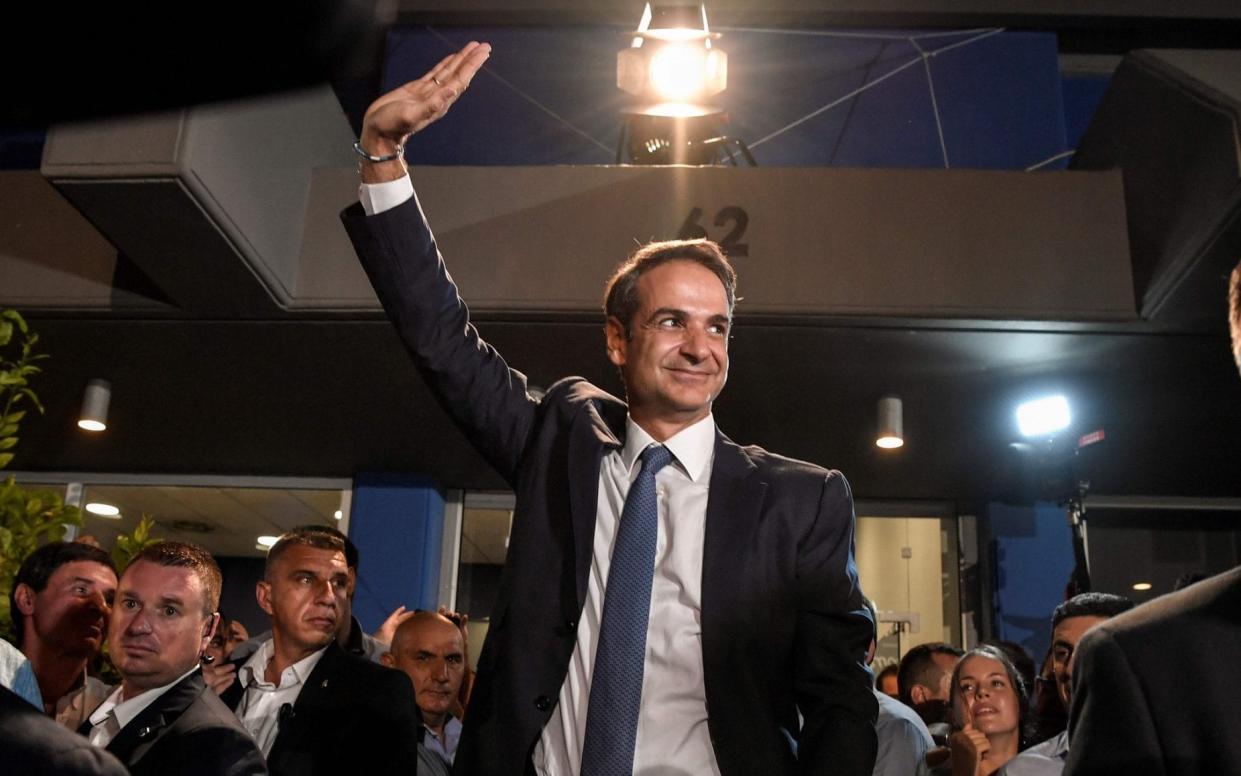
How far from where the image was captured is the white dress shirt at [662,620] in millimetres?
1423

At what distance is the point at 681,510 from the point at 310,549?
181 centimetres

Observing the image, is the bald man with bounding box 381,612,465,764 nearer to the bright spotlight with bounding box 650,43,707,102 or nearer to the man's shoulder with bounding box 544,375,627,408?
the man's shoulder with bounding box 544,375,627,408

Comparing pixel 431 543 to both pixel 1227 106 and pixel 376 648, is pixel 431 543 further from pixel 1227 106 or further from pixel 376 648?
pixel 1227 106

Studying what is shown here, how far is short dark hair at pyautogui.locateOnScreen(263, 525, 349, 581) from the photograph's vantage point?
3.12 m

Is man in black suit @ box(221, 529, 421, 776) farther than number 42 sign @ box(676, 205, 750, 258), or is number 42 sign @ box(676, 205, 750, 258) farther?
number 42 sign @ box(676, 205, 750, 258)

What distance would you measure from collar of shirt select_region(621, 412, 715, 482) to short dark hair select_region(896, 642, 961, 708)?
3182 millimetres

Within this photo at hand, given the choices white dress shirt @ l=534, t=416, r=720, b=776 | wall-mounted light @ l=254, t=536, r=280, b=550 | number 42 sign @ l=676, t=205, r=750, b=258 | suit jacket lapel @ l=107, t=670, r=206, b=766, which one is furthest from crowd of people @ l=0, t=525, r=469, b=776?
wall-mounted light @ l=254, t=536, r=280, b=550

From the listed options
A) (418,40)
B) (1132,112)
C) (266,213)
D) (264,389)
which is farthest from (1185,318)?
(418,40)

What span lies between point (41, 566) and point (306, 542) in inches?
29.3

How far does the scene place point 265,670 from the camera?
2.99m

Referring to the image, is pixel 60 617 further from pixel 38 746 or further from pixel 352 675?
pixel 38 746

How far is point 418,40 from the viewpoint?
672cm

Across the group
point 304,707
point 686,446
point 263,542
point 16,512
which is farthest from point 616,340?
point 263,542

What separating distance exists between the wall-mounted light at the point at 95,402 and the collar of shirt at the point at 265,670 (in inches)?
116
